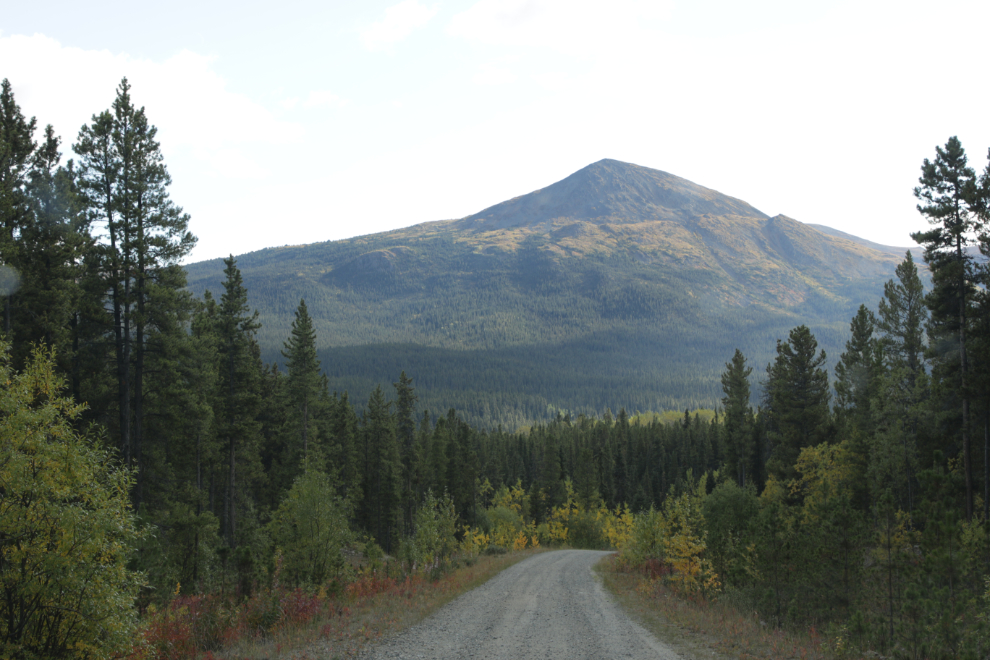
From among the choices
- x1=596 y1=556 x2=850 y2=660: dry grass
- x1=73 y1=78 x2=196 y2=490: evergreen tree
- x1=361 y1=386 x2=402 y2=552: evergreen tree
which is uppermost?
x1=73 y1=78 x2=196 y2=490: evergreen tree

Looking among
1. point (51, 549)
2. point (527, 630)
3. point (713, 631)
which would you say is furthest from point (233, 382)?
point (713, 631)

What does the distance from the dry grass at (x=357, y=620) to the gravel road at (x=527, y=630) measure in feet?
1.94

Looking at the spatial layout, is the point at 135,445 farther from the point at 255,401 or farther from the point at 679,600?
the point at 679,600

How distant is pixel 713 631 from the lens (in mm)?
15703

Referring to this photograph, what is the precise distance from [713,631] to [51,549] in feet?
49.7

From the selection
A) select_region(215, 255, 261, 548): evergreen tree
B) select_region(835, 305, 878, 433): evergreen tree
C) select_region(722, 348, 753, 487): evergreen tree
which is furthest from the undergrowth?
select_region(722, 348, 753, 487): evergreen tree

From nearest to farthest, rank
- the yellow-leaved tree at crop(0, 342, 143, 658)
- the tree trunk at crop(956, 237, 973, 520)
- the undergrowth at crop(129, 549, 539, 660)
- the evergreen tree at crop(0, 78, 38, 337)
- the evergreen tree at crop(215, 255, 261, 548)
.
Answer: the yellow-leaved tree at crop(0, 342, 143, 658) → the undergrowth at crop(129, 549, 539, 660) → the evergreen tree at crop(0, 78, 38, 337) → the tree trunk at crop(956, 237, 973, 520) → the evergreen tree at crop(215, 255, 261, 548)

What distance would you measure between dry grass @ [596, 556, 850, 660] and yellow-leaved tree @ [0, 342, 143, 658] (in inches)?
466

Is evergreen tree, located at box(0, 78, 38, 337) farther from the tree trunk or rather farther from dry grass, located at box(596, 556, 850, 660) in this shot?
the tree trunk

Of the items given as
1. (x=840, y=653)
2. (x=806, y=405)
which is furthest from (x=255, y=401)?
(x=806, y=405)

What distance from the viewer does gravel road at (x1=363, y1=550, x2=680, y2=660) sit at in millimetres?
13766

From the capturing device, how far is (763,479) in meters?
55.7

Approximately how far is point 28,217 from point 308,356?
901 inches

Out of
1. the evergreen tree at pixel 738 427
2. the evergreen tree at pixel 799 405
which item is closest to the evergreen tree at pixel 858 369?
the evergreen tree at pixel 799 405
